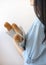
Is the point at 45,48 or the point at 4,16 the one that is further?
the point at 4,16

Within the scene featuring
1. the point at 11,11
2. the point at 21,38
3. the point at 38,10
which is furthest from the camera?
the point at 11,11

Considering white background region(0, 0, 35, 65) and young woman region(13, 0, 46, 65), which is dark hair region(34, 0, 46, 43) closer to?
young woman region(13, 0, 46, 65)

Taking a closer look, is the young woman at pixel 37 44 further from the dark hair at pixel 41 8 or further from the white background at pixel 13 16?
the white background at pixel 13 16

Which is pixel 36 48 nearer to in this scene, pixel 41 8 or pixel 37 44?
pixel 37 44

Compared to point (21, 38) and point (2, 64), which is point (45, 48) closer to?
point (21, 38)

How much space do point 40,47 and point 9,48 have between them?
16.7 inches

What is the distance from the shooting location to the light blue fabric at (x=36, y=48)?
80cm

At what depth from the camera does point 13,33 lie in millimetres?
926

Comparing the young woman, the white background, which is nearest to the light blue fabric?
the young woman

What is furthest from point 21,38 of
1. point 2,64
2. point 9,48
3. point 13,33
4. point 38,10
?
point 2,64

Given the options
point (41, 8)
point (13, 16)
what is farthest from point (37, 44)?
point (13, 16)

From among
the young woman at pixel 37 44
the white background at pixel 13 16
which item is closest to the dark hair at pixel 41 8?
the young woman at pixel 37 44

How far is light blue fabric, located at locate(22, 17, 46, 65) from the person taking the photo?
801 millimetres

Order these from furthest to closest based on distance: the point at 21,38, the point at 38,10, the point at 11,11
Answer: the point at 11,11 → the point at 21,38 → the point at 38,10
